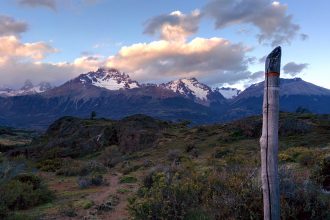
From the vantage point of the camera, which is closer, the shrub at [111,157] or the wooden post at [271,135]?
the wooden post at [271,135]

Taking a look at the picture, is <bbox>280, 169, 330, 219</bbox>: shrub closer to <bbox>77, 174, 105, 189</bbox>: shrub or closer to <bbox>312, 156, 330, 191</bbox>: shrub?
<bbox>312, 156, 330, 191</bbox>: shrub

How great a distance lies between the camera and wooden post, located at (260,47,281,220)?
7.75m

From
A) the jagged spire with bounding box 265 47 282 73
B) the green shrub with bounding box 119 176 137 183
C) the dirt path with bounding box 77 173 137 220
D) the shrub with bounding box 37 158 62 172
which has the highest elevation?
the jagged spire with bounding box 265 47 282 73

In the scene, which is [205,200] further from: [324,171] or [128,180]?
[128,180]

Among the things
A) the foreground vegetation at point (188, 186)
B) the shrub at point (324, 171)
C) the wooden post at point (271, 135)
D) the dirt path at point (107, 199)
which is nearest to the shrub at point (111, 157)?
the foreground vegetation at point (188, 186)

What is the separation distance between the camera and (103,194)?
1894cm

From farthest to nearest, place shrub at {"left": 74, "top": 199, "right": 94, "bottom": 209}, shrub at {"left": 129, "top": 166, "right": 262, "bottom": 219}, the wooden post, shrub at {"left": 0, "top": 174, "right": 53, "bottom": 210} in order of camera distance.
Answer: shrub at {"left": 74, "top": 199, "right": 94, "bottom": 209} < shrub at {"left": 0, "top": 174, "right": 53, "bottom": 210} < shrub at {"left": 129, "top": 166, "right": 262, "bottom": 219} < the wooden post

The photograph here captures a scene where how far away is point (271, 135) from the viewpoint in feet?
25.4

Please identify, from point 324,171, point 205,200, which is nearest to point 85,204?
point 205,200

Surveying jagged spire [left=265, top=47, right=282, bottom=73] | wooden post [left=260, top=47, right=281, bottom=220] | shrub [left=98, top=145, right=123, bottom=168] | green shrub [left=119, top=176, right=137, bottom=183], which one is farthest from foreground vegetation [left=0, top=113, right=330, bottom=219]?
jagged spire [left=265, top=47, right=282, bottom=73]

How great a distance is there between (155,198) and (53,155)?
3823 centimetres

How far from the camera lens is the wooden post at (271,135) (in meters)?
7.75

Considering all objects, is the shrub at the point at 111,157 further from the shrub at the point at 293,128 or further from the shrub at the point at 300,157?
the shrub at the point at 300,157

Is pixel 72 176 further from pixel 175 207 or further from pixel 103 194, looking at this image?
pixel 175 207
